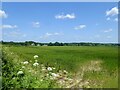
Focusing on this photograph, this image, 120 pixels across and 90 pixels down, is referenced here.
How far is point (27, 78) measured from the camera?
10.2m

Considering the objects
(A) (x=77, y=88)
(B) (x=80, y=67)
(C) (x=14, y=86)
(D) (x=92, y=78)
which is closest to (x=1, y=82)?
(C) (x=14, y=86)

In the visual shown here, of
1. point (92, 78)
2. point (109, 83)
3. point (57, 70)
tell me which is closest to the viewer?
point (109, 83)

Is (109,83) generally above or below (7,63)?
below

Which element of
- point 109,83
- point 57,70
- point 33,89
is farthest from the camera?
point 57,70

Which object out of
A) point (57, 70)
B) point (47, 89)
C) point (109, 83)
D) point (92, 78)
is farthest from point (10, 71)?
point (57, 70)

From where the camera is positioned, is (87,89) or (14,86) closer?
(14,86)

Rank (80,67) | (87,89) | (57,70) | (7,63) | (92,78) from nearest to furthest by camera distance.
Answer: (7,63) → (87,89) → (92,78) → (57,70) → (80,67)

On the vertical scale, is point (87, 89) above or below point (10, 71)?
below

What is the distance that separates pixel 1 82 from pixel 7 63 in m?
2.06

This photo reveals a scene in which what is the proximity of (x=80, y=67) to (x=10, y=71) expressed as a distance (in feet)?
39.4

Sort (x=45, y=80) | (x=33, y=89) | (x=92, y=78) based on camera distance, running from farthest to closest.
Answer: (x=92, y=78), (x=45, y=80), (x=33, y=89)

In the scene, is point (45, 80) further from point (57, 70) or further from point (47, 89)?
point (57, 70)

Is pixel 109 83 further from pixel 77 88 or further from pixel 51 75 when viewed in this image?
pixel 51 75

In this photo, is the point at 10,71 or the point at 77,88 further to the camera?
the point at 77,88
